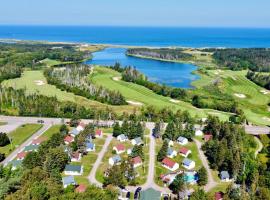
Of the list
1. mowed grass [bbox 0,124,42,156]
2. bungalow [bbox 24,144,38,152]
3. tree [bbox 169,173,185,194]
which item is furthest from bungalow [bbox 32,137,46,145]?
tree [bbox 169,173,185,194]

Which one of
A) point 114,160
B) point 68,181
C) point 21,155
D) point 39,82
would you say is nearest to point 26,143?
point 21,155

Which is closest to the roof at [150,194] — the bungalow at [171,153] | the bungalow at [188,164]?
the bungalow at [188,164]

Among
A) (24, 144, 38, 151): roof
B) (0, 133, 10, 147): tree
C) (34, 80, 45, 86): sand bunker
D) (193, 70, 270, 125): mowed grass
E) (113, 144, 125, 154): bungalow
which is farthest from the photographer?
(34, 80, 45, 86): sand bunker

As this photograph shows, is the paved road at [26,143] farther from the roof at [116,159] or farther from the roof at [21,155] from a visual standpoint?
the roof at [116,159]

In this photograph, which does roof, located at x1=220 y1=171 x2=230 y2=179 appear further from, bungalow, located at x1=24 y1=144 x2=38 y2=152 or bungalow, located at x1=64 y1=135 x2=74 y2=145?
bungalow, located at x1=24 y1=144 x2=38 y2=152

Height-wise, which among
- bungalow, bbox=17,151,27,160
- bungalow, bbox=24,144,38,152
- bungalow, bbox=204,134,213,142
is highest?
Result: bungalow, bbox=204,134,213,142

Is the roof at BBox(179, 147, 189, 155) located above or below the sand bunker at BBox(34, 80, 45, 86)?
below

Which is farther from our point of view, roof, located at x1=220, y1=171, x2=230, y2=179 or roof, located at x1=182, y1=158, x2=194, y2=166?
roof, located at x1=182, y1=158, x2=194, y2=166
